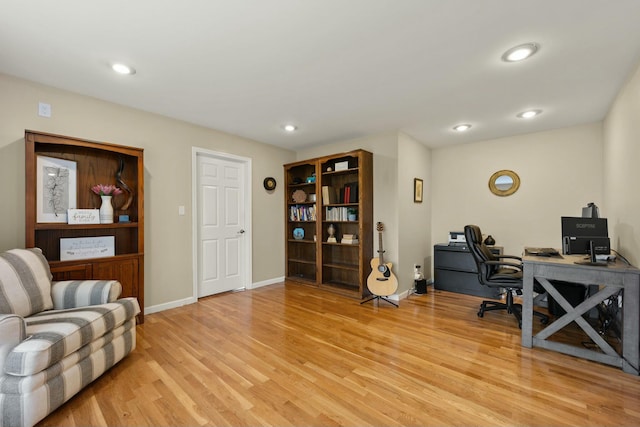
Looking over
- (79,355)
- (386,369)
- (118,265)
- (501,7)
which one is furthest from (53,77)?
(386,369)

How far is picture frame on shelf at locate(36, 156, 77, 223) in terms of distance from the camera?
2.48 m

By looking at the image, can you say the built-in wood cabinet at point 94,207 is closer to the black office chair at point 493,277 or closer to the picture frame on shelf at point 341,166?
the picture frame on shelf at point 341,166

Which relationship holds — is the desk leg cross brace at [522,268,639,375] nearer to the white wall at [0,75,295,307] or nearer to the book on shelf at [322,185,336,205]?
the book on shelf at [322,185,336,205]

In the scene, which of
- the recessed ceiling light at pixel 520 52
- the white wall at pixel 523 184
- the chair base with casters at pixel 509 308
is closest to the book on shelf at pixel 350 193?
the white wall at pixel 523 184

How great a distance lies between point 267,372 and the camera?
199 cm

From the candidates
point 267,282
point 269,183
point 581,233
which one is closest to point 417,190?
point 581,233

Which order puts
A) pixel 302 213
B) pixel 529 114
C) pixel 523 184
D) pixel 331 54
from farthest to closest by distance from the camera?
pixel 302 213
pixel 523 184
pixel 529 114
pixel 331 54

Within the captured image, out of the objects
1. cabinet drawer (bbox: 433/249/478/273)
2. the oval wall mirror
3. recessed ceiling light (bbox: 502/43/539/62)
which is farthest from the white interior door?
the oval wall mirror

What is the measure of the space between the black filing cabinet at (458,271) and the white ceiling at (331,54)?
1873 mm

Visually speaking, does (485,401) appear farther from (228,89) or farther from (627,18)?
(228,89)

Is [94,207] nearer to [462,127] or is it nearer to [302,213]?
[302,213]

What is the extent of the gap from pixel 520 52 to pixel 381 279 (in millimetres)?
2650

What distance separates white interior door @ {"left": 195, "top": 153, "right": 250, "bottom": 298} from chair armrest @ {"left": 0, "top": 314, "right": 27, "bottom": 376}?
7.19ft

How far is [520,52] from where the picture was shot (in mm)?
1974
